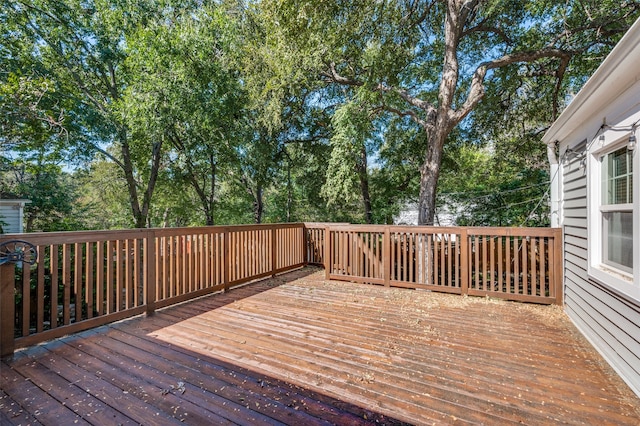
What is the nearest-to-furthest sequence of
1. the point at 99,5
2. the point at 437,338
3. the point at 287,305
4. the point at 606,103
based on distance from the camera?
the point at 606,103
the point at 437,338
the point at 287,305
the point at 99,5

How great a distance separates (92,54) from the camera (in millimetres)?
9805

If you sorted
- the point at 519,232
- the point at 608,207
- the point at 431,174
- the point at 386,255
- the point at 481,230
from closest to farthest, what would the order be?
the point at 608,207 < the point at 519,232 < the point at 481,230 < the point at 386,255 < the point at 431,174

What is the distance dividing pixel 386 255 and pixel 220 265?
2587 mm

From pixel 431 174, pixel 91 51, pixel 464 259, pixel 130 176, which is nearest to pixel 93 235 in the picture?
pixel 464 259

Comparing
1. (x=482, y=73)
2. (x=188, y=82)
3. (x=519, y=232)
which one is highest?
(x=188, y=82)

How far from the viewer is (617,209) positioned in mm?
2414

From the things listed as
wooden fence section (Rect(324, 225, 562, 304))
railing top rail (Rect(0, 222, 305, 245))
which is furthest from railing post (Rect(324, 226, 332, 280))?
railing top rail (Rect(0, 222, 305, 245))

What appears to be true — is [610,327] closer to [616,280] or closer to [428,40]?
[616,280]

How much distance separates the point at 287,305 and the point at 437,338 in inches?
72.9

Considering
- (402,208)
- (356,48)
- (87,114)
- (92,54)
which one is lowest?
(402,208)

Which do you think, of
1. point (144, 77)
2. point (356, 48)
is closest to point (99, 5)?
point (144, 77)

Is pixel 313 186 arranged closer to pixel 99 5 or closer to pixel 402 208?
pixel 402 208

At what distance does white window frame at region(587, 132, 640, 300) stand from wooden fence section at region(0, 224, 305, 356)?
168 inches

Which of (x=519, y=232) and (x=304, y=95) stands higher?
(x=304, y=95)
